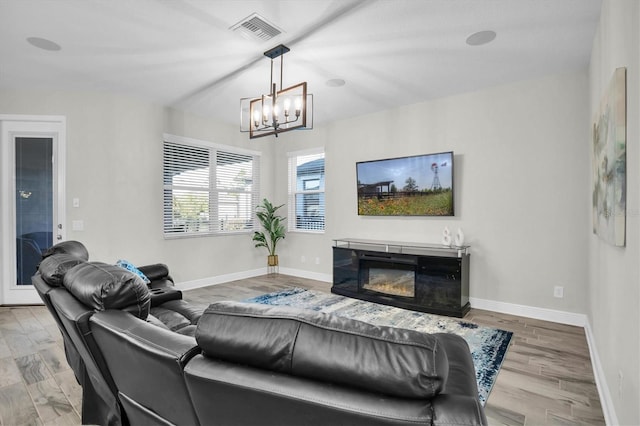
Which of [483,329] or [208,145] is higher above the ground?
[208,145]

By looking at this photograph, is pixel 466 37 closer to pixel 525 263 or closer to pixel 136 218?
pixel 525 263

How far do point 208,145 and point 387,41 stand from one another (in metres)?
3.47

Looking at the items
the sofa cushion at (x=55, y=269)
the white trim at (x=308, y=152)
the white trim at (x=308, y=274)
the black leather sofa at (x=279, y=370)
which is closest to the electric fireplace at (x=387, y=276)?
the white trim at (x=308, y=274)

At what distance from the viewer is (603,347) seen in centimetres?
226

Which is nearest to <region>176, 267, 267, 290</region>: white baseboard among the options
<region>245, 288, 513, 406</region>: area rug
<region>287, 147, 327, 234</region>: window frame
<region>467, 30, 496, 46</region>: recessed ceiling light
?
<region>287, 147, 327, 234</region>: window frame

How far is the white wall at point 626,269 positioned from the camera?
1398 mm

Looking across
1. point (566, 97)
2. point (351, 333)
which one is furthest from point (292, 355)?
point (566, 97)

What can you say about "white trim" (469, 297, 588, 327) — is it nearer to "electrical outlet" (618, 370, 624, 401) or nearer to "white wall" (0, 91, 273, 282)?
"electrical outlet" (618, 370, 624, 401)

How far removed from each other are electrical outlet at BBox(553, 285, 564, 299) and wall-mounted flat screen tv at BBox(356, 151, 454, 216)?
136 centimetres

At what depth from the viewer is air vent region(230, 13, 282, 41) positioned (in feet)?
8.63

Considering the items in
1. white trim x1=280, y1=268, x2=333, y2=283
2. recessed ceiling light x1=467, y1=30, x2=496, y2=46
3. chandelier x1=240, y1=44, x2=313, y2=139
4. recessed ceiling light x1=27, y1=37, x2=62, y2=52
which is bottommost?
white trim x1=280, y1=268, x2=333, y2=283

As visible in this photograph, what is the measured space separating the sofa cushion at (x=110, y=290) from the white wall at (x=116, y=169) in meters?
3.27

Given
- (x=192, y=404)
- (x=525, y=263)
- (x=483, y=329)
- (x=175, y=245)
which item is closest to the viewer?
(x=192, y=404)

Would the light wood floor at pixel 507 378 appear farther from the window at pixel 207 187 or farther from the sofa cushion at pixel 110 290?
the window at pixel 207 187
